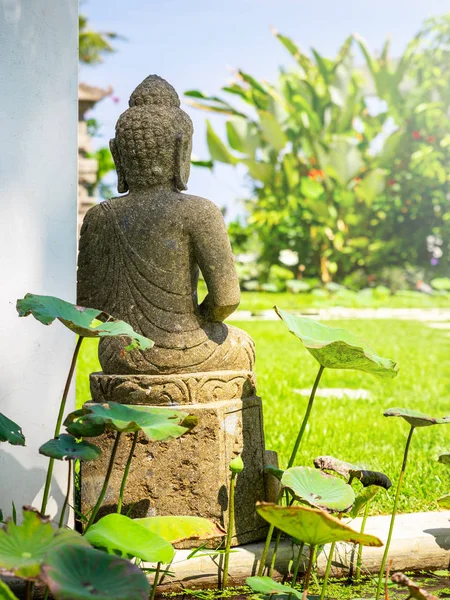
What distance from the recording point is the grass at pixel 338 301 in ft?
36.6

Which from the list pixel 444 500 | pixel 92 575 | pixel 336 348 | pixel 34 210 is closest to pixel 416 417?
pixel 336 348

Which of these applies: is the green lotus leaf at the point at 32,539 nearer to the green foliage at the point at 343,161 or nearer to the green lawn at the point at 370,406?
the green lawn at the point at 370,406

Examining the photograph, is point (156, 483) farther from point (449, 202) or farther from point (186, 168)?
point (449, 202)

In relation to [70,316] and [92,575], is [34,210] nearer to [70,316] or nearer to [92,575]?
[70,316]

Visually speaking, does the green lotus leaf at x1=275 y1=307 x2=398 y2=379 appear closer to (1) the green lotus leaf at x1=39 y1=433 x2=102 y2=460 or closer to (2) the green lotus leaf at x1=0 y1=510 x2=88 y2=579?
(1) the green lotus leaf at x1=39 y1=433 x2=102 y2=460

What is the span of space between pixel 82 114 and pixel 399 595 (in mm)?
11911

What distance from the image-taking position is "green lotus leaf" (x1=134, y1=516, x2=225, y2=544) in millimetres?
1994

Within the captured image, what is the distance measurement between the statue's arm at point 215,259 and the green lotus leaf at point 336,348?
346mm

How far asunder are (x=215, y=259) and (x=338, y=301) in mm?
9805

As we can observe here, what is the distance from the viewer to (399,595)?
7.27 feet

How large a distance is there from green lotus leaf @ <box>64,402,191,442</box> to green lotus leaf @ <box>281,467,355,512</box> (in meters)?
0.35

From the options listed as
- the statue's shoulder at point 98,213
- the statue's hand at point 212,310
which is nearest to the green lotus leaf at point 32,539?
the statue's hand at point 212,310

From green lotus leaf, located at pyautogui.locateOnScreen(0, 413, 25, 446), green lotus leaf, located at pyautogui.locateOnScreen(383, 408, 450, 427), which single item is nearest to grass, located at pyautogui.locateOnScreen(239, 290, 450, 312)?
green lotus leaf, located at pyautogui.locateOnScreen(383, 408, 450, 427)

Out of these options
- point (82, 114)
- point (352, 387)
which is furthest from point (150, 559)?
point (82, 114)
